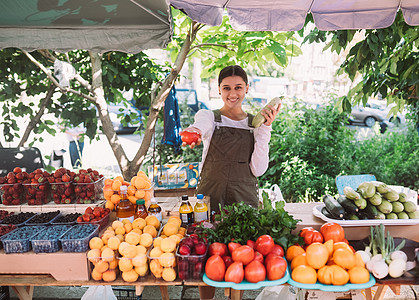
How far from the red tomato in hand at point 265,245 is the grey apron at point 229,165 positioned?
3.74 feet

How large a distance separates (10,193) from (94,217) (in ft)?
2.80

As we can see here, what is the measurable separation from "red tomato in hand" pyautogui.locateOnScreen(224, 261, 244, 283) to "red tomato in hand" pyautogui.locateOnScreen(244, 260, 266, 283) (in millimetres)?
33

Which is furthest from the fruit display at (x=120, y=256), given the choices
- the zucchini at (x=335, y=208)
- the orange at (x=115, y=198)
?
the zucchini at (x=335, y=208)

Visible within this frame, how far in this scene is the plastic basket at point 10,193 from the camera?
9.24 ft

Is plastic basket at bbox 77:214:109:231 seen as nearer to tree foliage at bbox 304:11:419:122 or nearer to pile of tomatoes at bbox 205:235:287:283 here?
pile of tomatoes at bbox 205:235:287:283

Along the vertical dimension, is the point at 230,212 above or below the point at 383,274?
above

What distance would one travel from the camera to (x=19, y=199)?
2.87 metres

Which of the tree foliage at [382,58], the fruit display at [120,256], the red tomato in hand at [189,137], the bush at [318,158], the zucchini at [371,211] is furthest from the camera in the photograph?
the bush at [318,158]

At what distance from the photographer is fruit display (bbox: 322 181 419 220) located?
8.26 feet

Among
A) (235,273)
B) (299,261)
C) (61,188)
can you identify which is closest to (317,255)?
(299,261)

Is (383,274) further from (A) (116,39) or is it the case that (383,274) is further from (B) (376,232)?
(A) (116,39)

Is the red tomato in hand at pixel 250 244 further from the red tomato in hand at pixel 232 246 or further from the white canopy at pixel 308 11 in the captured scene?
the white canopy at pixel 308 11

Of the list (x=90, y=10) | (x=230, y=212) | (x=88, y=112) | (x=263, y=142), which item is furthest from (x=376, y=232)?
(x=88, y=112)

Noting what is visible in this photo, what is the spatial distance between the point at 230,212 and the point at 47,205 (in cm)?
151
